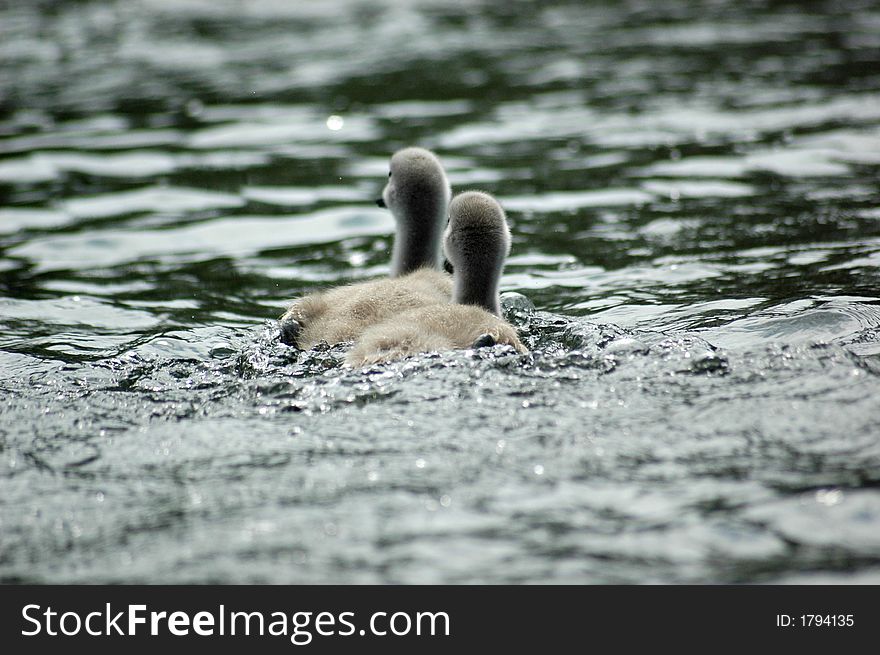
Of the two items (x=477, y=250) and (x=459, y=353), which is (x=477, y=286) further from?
(x=459, y=353)

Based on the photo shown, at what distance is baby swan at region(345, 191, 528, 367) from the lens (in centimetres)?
629

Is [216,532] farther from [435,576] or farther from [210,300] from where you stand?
[210,300]

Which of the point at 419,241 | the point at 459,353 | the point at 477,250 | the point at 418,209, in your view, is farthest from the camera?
the point at 419,241

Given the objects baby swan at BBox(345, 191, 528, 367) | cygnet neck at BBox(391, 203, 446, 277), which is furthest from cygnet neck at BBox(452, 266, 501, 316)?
cygnet neck at BBox(391, 203, 446, 277)

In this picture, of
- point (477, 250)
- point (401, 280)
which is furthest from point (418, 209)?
point (477, 250)

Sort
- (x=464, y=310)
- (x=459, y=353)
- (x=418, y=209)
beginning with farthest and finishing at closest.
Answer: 1. (x=418, y=209)
2. (x=464, y=310)
3. (x=459, y=353)

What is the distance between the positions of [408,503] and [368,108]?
12191 millimetres

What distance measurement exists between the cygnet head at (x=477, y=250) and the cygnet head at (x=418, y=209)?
99 centimetres

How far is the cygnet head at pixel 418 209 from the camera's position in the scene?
28.1 feet

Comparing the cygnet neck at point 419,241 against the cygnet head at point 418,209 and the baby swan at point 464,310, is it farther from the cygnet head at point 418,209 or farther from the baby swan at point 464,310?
the baby swan at point 464,310

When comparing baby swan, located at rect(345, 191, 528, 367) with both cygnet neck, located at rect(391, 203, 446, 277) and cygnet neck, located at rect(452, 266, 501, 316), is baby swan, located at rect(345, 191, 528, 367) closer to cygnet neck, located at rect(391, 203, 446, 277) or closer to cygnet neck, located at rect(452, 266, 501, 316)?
cygnet neck, located at rect(452, 266, 501, 316)

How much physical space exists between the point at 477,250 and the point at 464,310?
73 centimetres

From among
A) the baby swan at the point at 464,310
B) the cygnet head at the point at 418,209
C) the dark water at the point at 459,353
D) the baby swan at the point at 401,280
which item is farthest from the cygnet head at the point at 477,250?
the cygnet head at the point at 418,209

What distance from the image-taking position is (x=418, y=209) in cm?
855
